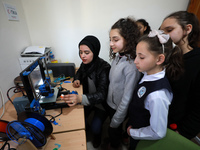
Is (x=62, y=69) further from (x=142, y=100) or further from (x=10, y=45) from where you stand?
(x=142, y=100)

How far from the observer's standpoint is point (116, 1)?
163 cm

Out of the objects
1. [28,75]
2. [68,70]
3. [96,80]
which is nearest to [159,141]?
[96,80]

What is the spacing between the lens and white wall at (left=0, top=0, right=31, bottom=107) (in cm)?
105

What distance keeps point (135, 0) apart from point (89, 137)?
2.25 meters

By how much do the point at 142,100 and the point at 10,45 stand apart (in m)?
1.53

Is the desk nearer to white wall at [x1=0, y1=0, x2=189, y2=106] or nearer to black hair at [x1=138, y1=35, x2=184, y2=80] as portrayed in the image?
black hair at [x1=138, y1=35, x2=184, y2=80]

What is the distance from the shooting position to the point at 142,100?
69 centimetres

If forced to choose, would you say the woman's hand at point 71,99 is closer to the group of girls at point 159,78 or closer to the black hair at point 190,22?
the group of girls at point 159,78

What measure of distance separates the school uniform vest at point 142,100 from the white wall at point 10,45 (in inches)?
50.0

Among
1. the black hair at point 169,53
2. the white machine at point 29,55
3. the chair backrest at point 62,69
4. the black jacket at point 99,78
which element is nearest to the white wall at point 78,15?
the white machine at point 29,55

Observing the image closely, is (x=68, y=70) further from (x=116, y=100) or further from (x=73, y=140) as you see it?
(x=73, y=140)

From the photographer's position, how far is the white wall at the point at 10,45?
3.45 ft

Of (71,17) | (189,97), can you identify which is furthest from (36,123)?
(71,17)

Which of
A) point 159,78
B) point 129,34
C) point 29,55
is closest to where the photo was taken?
point 159,78
